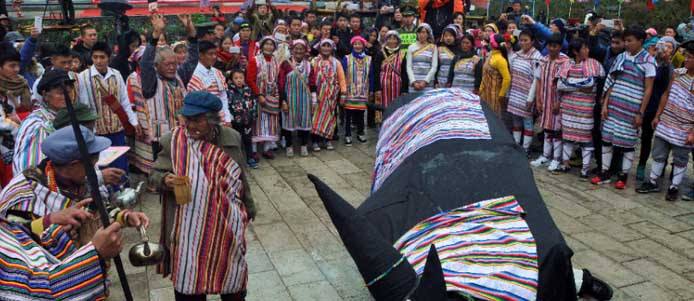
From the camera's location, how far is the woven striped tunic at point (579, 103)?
7555 mm

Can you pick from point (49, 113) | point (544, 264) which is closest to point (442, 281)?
point (544, 264)

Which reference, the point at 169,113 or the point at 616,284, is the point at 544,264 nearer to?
the point at 616,284

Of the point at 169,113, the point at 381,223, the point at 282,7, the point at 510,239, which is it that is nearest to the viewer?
the point at 510,239

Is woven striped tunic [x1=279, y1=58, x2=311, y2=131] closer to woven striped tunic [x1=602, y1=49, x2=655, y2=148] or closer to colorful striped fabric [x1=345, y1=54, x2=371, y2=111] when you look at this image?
colorful striped fabric [x1=345, y1=54, x2=371, y2=111]

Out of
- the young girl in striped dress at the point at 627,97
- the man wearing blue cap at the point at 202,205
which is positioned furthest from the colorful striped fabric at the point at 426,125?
the young girl in striped dress at the point at 627,97

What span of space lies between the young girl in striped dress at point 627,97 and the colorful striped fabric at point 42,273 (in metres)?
6.84

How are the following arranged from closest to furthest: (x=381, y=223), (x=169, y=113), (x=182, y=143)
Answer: (x=381, y=223), (x=182, y=143), (x=169, y=113)

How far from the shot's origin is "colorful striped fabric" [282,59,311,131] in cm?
885

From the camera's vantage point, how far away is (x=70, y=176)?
2.88m

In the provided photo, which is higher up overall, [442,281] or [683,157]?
[442,281]

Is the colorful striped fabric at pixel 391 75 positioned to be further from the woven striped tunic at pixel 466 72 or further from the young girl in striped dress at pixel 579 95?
the young girl in striped dress at pixel 579 95

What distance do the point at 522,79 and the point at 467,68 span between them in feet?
2.76

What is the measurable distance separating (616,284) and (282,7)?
50.0ft

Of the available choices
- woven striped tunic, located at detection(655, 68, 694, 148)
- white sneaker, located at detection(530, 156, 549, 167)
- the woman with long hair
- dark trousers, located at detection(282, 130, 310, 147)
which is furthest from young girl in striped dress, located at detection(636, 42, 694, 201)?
dark trousers, located at detection(282, 130, 310, 147)
